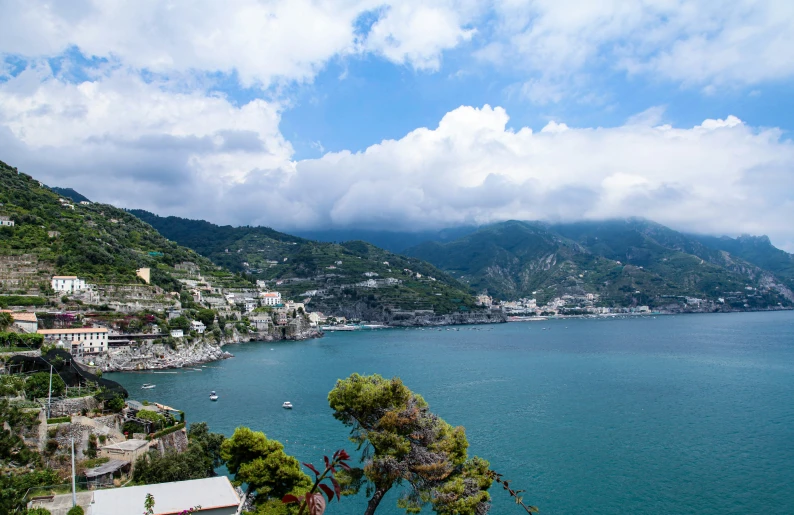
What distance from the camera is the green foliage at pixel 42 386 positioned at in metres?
23.4

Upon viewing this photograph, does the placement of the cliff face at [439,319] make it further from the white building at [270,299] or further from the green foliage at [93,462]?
the green foliage at [93,462]

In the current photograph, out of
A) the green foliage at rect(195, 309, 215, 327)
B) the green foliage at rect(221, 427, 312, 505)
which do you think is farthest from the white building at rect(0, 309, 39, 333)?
the green foliage at rect(221, 427, 312, 505)

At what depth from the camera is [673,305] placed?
539ft

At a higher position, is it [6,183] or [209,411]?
[6,183]

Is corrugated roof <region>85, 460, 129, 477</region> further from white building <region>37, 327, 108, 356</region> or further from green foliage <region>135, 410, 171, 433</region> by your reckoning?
white building <region>37, 327, 108, 356</region>

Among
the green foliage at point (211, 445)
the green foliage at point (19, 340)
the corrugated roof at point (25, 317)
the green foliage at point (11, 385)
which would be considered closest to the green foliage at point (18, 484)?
the green foliage at point (211, 445)

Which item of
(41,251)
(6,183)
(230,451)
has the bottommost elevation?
(230,451)

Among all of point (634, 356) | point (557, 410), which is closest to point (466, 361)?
point (634, 356)

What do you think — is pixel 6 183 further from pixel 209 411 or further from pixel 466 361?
pixel 466 361

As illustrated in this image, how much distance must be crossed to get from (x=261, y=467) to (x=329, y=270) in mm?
121909

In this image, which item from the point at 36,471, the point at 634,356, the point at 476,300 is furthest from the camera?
the point at 476,300

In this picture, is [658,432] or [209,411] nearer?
[658,432]

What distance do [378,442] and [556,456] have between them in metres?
15.1

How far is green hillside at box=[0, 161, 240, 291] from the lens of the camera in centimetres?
5638
